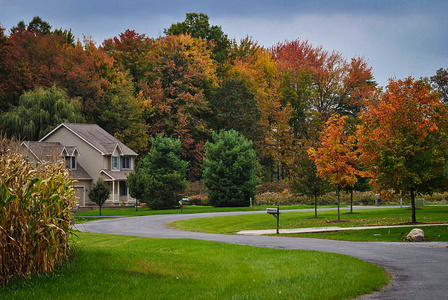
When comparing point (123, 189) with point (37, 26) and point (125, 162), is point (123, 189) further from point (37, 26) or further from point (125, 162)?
point (37, 26)

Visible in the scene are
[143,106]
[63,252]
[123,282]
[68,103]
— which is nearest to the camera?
[123,282]

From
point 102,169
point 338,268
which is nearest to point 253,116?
point 102,169

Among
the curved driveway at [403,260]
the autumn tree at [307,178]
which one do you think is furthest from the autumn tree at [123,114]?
the curved driveway at [403,260]

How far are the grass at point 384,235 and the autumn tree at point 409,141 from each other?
3.07 meters

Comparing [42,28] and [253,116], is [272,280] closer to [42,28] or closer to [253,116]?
[253,116]

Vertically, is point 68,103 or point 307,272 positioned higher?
point 68,103

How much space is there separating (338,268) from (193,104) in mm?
58354

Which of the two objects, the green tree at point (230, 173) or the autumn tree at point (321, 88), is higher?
the autumn tree at point (321, 88)

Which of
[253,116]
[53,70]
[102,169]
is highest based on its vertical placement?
[53,70]

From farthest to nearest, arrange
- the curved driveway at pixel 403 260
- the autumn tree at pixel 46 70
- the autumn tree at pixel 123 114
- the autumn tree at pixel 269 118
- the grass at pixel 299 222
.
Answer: the autumn tree at pixel 269 118
the autumn tree at pixel 123 114
the autumn tree at pixel 46 70
the grass at pixel 299 222
the curved driveway at pixel 403 260

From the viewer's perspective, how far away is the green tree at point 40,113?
57.2 metres

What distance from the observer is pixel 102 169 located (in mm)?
56812

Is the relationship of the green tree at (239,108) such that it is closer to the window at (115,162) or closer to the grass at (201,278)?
the window at (115,162)

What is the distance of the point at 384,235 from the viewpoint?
23.7m
